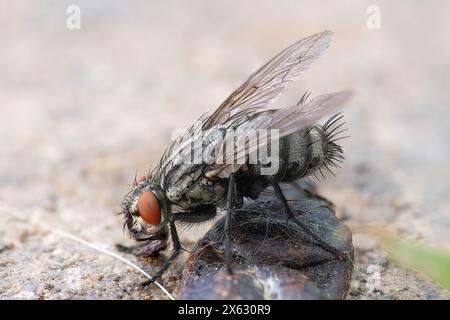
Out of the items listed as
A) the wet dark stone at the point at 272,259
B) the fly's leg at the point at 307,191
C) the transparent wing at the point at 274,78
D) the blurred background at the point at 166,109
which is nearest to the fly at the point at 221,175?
the wet dark stone at the point at 272,259

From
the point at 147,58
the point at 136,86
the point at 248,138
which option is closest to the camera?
the point at 248,138

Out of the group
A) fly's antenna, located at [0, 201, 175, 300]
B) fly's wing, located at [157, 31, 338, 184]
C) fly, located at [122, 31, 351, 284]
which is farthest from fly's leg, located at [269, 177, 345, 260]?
fly's antenna, located at [0, 201, 175, 300]

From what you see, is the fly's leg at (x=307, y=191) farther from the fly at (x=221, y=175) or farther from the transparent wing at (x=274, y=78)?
the transparent wing at (x=274, y=78)

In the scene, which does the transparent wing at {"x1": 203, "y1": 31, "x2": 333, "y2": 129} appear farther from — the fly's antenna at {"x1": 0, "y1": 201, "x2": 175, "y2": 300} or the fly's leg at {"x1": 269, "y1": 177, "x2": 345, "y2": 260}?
the fly's antenna at {"x1": 0, "y1": 201, "x2": 175, "y2": 300}

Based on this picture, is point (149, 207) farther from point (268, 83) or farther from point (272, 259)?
point (268, 83)

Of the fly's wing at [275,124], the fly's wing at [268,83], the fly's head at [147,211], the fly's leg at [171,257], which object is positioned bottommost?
the fly's leg at [171,257]
